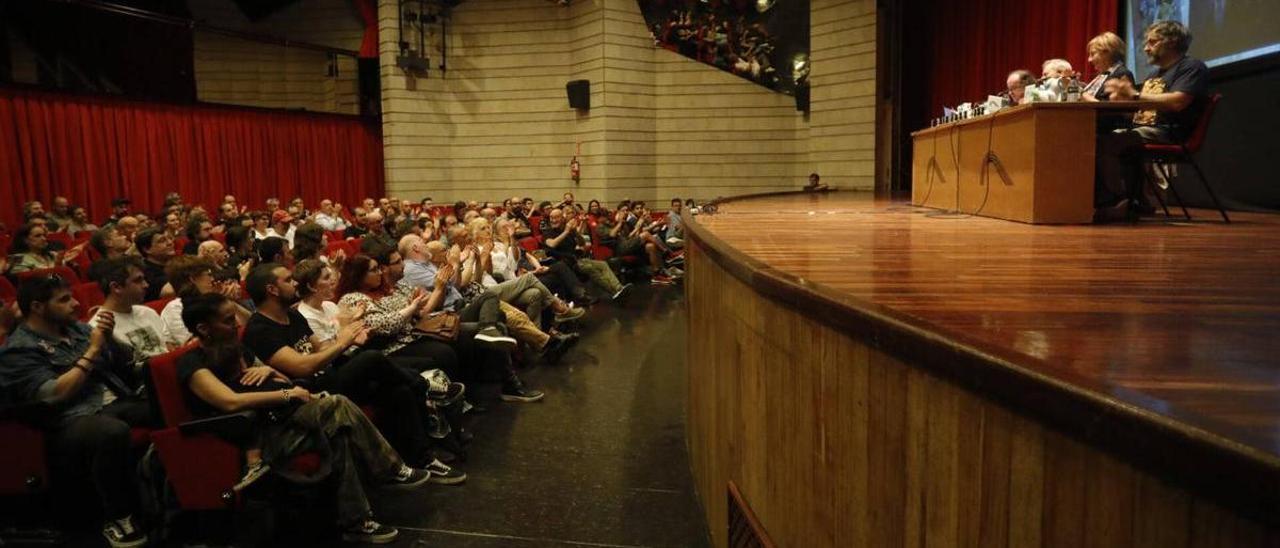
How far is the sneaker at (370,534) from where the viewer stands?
2881mm

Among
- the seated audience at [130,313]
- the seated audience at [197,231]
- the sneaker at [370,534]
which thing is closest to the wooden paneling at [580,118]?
the seated audience at [197,231]

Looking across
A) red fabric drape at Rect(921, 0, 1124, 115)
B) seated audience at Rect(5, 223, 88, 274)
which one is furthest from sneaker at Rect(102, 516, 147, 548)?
red fabric drape at Rect(921, 0, 1124, 115)

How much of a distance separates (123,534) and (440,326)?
1854mm

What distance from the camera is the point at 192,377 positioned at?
9.16 feet

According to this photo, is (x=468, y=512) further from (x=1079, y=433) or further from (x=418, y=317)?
(x=1079, y=433)

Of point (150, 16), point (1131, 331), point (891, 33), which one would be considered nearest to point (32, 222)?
point (150, 16)

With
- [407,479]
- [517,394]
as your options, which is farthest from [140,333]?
[517,394]

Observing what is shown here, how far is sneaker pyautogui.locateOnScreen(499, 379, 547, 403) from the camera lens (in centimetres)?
464

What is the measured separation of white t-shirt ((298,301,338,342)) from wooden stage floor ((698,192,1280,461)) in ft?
6.16

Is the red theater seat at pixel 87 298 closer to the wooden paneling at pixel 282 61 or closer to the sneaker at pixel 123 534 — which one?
the sneaker at pixel 123 534

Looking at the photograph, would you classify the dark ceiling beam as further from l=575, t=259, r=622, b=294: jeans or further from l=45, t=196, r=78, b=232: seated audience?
l=575, t=259, r=622, b=294: jeans

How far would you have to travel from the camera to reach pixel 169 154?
37.2ft

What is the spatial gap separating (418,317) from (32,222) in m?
3.70

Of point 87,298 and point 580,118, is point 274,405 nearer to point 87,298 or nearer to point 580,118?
point 87,298
